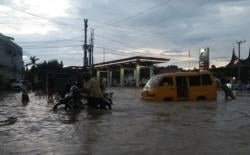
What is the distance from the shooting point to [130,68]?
115 meters

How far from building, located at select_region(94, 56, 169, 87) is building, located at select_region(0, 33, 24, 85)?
14.3m

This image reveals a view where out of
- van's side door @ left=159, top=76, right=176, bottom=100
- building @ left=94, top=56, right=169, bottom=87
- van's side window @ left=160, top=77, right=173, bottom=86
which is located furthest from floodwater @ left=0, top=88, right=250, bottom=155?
building @ left=94, top=56, right=169, bottom=87

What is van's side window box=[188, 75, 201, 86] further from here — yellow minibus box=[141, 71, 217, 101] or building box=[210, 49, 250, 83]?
building box=[210, 49, 250, 83]

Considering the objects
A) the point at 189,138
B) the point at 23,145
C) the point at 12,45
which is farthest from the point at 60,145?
the point at 12,45

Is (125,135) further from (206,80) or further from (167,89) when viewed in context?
(206,80)

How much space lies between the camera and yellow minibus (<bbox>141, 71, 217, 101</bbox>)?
34.1 metres

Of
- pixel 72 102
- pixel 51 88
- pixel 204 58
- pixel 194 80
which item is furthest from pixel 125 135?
→ pixel 204 58

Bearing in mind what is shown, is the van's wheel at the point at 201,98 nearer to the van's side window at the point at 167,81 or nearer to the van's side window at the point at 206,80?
the van's side window at the point at 206,80

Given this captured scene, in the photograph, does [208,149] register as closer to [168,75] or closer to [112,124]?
[112,124]

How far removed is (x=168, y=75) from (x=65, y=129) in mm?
19208

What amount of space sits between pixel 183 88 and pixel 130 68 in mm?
80574

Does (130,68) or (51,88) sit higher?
(130,68)

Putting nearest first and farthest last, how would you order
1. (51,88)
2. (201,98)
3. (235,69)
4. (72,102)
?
(72,102) < (201,98) < (51,88) < (235,69)

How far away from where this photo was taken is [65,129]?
50.8 ft
